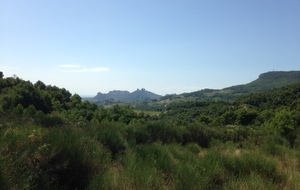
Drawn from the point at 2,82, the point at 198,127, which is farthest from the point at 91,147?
the point at 2,82

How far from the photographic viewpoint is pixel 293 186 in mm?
5176

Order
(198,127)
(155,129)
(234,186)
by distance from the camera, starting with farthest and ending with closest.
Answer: (198,127) → (155,129) → (234,186)

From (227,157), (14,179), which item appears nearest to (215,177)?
(227,157)

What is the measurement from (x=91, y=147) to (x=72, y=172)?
96 cm

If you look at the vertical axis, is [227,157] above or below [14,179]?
below

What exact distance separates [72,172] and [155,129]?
10.3 meters

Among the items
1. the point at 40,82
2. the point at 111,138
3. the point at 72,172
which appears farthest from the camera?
the point at 40,82

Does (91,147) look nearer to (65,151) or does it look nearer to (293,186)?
(65,151)

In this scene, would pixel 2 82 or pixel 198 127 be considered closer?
pixel 198 127

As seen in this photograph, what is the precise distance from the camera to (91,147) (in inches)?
234

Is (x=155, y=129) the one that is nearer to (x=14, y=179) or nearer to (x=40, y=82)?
(x=14, y=179)

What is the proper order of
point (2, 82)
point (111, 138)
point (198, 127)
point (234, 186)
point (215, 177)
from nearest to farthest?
point (234, 186)
point (215, 177)
point (111, 138)
point (198, 127)
point (2, 82)

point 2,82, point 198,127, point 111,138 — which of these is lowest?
point 198,127

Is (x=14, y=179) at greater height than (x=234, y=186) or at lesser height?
greater
